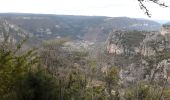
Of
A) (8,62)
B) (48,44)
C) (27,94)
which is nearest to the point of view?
(27,94)

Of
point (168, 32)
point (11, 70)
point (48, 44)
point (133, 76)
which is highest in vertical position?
point (11, 70)

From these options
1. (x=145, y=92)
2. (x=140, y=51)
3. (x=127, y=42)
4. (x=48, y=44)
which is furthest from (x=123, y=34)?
(x=48, y=44)

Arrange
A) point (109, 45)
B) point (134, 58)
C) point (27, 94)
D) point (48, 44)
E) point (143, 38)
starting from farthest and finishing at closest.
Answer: point (109, 45)
point (143, 38)
point (134, 58)
point (48, 44)
point (27, 94)

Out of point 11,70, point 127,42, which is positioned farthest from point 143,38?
point 11,70

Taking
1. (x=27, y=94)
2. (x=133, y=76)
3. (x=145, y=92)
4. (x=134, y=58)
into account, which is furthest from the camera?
(x=134, y=58)

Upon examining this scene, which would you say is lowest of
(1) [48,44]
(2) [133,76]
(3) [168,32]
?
(2) [133,76]

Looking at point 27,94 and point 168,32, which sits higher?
point 27,94

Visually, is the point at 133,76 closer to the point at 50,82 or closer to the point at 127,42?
the point at 127,42

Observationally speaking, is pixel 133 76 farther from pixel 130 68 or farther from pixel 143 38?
pixel 143 38

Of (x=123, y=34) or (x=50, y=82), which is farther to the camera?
(x=123, y=34)
